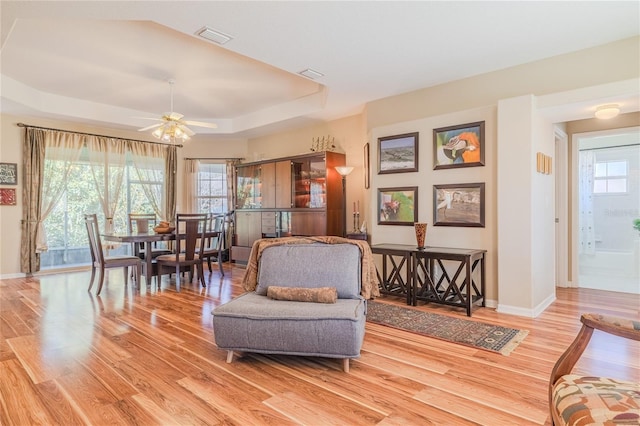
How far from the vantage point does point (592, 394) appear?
1.32 metres

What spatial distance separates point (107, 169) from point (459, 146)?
615cm

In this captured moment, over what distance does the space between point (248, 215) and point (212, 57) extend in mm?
→ 3454

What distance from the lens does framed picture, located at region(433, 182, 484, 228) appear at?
4047mm

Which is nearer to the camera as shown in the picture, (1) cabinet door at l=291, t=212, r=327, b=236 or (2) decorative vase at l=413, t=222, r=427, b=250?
(2) decorative vase at l=413, t=222, r=427, b=250

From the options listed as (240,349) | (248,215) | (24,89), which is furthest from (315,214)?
(24,89)

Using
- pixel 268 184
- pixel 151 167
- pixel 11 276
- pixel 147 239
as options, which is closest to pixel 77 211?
pixel 11 276

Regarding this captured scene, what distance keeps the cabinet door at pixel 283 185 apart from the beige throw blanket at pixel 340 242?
309cm

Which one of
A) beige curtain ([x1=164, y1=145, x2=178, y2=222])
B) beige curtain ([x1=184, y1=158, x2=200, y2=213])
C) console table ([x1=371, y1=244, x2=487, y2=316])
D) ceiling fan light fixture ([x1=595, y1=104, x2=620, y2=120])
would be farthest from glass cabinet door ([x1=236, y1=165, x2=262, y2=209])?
ceiling fan light fixture ([x1=595, y1=104, x2=620, y2=120])

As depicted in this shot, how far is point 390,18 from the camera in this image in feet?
9.59

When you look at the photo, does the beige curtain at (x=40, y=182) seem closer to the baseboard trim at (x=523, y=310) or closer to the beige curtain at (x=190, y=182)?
the beige curtain at (x=190, y=182)

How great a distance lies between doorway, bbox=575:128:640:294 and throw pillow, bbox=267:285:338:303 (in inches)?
192

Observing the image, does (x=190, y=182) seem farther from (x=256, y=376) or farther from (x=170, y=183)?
(x=256, y=376)

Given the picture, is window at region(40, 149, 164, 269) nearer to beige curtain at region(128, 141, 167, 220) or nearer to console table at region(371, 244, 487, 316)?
beige curtain at region(128, 141, 167, 220)

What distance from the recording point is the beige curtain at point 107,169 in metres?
6.48
